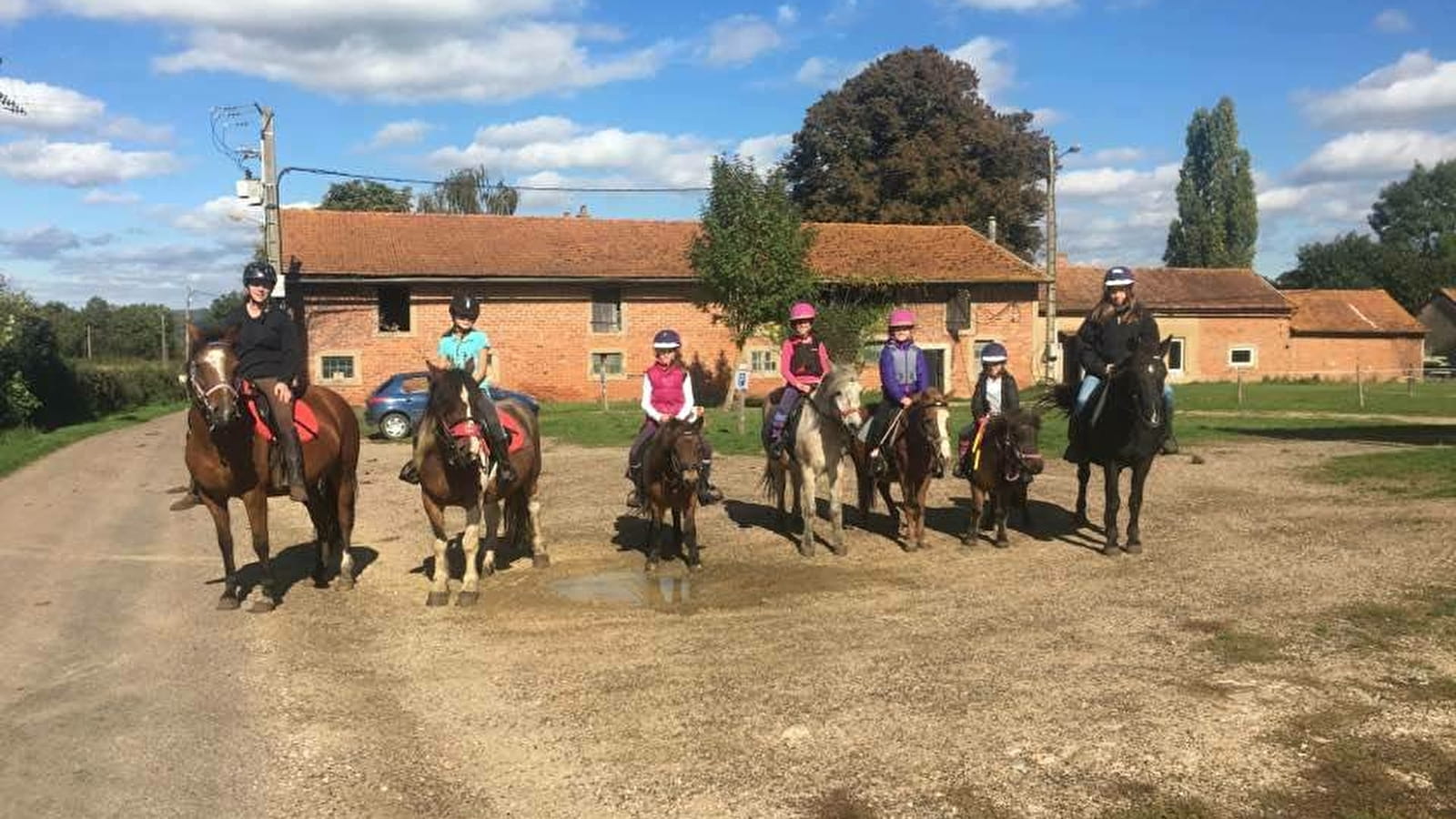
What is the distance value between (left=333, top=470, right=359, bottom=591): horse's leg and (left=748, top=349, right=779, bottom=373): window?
29786 millimetres

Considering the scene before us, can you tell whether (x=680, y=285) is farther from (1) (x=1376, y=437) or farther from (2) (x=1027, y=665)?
(2) (x=1027, y=665)

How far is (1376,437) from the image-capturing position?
65.6 feet

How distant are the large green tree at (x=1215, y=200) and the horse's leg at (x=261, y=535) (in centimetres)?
8695

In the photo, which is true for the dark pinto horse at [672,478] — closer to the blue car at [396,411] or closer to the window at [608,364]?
the blue car at [396,411]

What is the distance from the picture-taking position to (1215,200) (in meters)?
86.5

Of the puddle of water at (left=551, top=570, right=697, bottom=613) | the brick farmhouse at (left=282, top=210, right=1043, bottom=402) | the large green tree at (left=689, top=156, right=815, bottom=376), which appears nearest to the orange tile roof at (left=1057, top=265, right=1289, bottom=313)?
the brick farmhouse at (left=282, top=210, right=1043, bottom=402)

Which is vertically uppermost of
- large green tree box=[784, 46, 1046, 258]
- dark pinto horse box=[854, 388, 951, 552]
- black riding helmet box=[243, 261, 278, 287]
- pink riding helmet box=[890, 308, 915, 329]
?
large green tree box=[784, 46, 1046, 258]

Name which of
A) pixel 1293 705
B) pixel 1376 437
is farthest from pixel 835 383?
pixel 1376 437

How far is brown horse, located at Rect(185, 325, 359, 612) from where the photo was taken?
7703mm

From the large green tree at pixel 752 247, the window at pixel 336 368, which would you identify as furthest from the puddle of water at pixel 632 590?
the window at pixel 336 368

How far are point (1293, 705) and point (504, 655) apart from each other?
4.93 metres

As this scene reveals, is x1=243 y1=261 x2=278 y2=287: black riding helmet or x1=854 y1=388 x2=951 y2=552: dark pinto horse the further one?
x1=854 y1=388 x2=951 y2=552: dark pinto horse

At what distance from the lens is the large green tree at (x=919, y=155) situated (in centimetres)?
4916

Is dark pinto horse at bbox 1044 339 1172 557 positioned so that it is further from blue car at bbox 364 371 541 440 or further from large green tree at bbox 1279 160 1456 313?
large green tree at bbox 1279 160 1456 313
